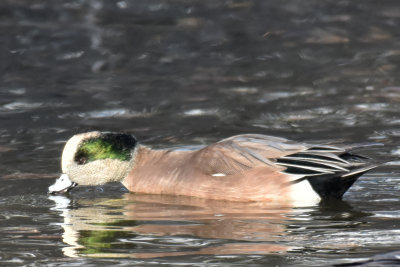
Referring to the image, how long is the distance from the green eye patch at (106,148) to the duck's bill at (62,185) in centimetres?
15

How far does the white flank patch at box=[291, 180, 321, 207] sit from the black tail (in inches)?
1.0

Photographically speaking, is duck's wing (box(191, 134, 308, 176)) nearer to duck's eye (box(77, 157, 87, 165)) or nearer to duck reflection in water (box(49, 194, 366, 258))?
duck reflection in water (box(49, 194, 366, 258))

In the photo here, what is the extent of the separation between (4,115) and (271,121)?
231cm

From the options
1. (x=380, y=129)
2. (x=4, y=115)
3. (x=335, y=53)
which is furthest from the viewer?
(x=335, y=53)

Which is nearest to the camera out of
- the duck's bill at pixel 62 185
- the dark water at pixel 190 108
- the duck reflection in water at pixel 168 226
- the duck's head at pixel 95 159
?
the duck reflection in water at pixel 168 226

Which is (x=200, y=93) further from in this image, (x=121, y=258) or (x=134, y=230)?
(x=121, y=258)

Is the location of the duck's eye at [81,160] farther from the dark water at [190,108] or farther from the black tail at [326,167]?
the black tail at [326,167]

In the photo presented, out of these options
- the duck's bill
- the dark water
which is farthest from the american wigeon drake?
the dark water

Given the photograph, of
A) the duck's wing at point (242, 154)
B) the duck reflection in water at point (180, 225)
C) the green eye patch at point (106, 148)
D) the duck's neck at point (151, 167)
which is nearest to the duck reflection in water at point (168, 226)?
the duck reflection in water at point (180, 225)

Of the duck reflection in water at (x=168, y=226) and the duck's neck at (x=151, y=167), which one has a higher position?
the duck's neck at (x=151, y=167)

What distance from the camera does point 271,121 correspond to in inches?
348

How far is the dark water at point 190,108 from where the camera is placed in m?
5.35

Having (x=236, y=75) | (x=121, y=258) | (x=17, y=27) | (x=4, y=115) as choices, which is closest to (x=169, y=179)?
(x=121, y=258)

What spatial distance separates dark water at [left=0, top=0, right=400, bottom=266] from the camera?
17.5 ft
